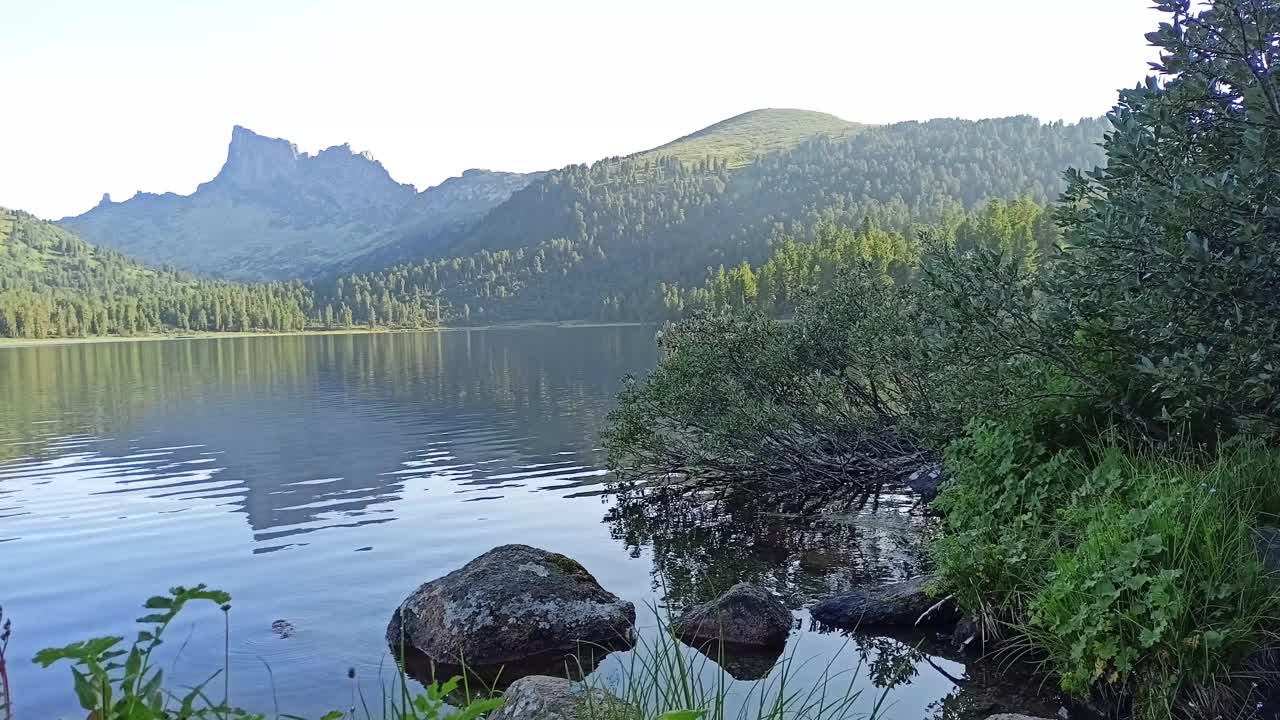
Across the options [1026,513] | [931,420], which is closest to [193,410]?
[931,420]

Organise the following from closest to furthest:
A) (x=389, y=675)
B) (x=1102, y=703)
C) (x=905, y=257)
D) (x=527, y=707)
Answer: (x=527, y=707) → (x=1102, y=703) → (x=389, y=675) → (x=905, y=257)

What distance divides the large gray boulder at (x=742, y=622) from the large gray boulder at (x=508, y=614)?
3.46 feet

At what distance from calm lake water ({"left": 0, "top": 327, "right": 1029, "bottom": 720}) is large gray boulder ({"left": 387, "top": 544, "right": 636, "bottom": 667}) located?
2.07 ft

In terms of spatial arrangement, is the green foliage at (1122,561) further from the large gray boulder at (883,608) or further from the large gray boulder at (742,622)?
the large gray boulder at (742,622)

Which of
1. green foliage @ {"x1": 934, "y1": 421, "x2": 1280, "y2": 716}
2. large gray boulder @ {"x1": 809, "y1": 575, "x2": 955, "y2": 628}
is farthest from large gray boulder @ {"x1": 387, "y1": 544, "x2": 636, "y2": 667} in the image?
green foliage @ {"x1": 934, "y1": 421, "x2": 1280, "y2": 716}

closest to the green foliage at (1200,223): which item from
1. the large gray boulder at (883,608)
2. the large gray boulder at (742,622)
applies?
the large gray boulder at (883,608)

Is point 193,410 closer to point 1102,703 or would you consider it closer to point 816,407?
point 816,407

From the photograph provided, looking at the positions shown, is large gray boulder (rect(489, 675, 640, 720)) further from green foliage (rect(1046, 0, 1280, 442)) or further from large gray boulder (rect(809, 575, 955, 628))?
large gray boulder (rect(809, 575, 955, 628))

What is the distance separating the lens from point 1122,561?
359 inches

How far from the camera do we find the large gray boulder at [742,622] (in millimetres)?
13766

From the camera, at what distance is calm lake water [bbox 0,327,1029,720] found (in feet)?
45.8

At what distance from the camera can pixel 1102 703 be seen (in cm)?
987

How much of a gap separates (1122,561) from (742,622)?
238 inches

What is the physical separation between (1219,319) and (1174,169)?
154 cm
